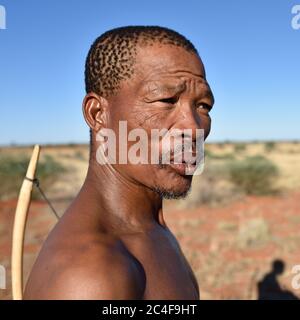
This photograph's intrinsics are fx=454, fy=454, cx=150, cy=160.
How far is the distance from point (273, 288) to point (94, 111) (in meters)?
7.15

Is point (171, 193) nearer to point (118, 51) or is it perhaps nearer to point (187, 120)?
point (187, 120)

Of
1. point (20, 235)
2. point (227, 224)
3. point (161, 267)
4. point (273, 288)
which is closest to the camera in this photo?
point (161, 267)

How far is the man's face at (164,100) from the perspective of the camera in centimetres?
139

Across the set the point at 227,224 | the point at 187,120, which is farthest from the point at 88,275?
the point at 227,224

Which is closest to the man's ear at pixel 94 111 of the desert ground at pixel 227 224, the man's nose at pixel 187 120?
the man's nose at pixel 187 120

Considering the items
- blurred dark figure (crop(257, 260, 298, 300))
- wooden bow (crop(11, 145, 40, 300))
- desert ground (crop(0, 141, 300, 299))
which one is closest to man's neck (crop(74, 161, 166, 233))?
Result: wooden bow (crop(11, 145, 40, 300))

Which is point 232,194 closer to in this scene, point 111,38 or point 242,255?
point 242,255

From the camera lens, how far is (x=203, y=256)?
9883mm

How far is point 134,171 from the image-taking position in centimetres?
150

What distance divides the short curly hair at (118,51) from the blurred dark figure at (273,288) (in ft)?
21.7

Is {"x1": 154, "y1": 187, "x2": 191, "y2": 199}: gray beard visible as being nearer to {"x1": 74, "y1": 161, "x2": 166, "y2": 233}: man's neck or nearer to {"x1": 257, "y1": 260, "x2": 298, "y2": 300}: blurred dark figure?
{"x1": 74, "y1": 161, "x2": 166, "y2": 233}: man's neck

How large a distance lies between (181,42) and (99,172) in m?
0.51

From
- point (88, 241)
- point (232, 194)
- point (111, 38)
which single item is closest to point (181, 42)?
point (111, 38)

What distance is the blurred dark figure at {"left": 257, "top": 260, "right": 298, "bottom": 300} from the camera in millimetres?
7371
